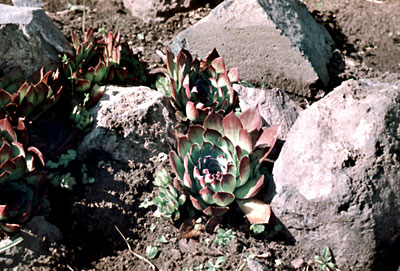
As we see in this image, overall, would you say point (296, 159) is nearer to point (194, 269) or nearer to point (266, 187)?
point (266, 187)

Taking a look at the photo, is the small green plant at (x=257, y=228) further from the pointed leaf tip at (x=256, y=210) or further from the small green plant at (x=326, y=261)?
the small green plant at (x=326, y=261)

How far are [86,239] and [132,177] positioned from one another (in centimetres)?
45

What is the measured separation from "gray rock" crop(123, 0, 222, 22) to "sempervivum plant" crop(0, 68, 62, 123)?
1.37 meters

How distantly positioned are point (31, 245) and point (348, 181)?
1.69m

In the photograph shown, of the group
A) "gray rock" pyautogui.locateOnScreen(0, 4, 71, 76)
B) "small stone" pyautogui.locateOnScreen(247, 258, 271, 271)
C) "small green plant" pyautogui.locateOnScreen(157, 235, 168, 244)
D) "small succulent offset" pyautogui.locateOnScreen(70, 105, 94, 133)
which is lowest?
"small stone" pyautogui.locateOnScreen(247, 258, 271, 271)

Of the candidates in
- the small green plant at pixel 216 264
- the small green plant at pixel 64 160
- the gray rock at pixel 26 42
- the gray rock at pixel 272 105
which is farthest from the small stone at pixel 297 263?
the gray rock at pixel 26 42

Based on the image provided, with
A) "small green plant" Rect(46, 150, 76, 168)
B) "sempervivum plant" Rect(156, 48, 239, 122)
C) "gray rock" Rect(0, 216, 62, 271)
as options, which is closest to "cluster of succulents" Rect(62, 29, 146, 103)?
"sempervivum plant" Rect(156, 48, 239, 122)

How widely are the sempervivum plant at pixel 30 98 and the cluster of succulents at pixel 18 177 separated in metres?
0.16

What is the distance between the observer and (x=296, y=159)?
108 inches

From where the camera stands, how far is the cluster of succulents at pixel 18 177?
2.62 m

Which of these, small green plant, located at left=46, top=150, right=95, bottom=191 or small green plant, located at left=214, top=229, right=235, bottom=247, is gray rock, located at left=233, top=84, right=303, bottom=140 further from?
small green plant, located at left=46, top=150, right=95, bottom=191

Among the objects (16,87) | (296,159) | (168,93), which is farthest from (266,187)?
(16,87)

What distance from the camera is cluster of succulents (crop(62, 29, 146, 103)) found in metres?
3.27

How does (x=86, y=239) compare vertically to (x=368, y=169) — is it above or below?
below
